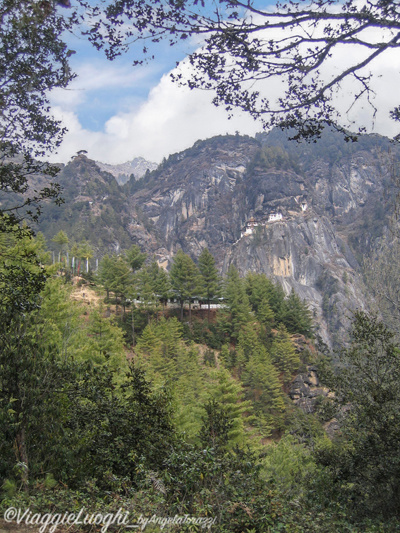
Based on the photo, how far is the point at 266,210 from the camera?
131625mm

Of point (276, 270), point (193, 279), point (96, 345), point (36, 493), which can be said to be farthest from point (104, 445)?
point (276, 270)

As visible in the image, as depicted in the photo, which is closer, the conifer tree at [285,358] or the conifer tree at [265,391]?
the conifer tree at [265,391]

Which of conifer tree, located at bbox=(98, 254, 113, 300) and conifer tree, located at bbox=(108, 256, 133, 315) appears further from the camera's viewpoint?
conifer tree, located at bbox=(98, 254, 113, 300)

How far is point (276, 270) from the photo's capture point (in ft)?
333

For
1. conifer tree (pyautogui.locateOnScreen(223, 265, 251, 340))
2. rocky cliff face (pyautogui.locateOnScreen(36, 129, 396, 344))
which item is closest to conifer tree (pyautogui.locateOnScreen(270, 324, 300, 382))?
conifer tree (pyautogui.locateOnScreen(223, 265, 251, 340))

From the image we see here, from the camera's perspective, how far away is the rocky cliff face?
102 metres

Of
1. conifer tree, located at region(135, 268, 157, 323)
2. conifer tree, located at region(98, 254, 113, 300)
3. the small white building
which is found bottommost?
conifer tree, located at region(135, 268, 157, 323)

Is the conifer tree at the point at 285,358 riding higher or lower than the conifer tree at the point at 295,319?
lower

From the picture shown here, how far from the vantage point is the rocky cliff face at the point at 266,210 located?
335ft

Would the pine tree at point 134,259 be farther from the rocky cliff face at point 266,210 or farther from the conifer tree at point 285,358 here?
the rocky cliff face at point 266,210

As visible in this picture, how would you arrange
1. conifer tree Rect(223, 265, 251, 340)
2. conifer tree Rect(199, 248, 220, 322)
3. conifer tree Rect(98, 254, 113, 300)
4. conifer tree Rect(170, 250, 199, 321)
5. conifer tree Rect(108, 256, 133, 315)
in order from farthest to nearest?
conifer tree Rect(199, 248, 220, 322)
conifer tree Rect(170, 250, 199, 321)
conifer tree Rect(223, 265, 251, 340)
conifer tree Rect(98, 254, 113, 300)
conifer tree Rect(108, 256, 133, 315)

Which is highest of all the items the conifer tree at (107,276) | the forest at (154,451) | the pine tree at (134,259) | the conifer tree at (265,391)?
the pine tree at (134,259)

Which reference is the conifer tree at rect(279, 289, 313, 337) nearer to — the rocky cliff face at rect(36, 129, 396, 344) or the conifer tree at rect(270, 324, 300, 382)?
the conifer tree at rect(270, 324, 300, 382)

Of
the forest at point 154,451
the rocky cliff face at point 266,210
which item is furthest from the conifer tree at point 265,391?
the rocky cliff face at point 266,210
